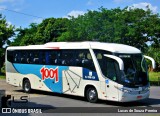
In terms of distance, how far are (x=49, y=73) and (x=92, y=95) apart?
3.93m

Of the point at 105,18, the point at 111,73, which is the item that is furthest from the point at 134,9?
the point at 111,73

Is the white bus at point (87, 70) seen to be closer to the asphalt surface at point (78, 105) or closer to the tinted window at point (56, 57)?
the tinted window at point (56, 57)

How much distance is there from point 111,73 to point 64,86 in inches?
155

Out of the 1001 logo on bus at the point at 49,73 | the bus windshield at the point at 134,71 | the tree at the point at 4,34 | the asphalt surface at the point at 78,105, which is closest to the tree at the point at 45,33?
the tree at the point at 4,34

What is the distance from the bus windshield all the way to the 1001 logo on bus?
4.90 meters

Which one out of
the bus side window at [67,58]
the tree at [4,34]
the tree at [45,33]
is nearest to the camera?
the bus side window at [67,58]

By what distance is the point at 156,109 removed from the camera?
15078 millimetres

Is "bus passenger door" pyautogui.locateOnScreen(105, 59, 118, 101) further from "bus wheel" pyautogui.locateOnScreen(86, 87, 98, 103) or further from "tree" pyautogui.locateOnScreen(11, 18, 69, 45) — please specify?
"tree" pyautogui.locateOnScreen(11, 18, 69, 45)

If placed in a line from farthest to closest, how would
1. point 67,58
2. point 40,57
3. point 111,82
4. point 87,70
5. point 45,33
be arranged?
point 45,33
point 40,57
point 67,58
point 87,70
point 111,82

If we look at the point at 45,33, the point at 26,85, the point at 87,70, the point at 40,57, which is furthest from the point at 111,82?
the point at 45,33

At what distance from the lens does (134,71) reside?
16.3 metres

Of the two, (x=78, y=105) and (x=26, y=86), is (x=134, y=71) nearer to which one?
(x=78, y=105)

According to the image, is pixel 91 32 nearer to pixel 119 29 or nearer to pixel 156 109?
pixel 119 29

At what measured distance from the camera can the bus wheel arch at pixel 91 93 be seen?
17.4 m
